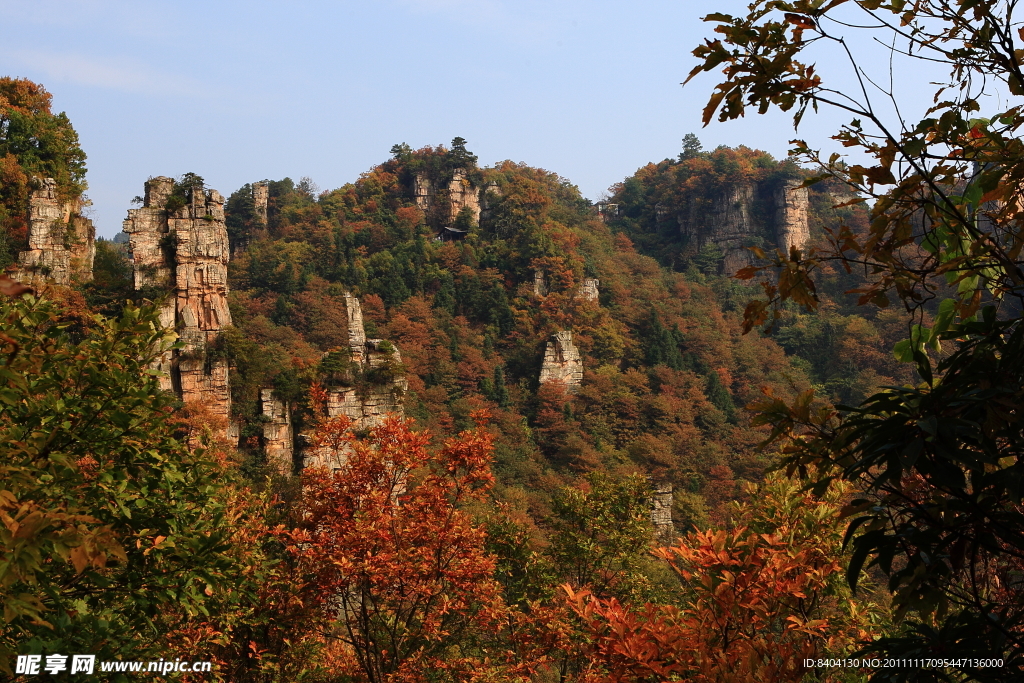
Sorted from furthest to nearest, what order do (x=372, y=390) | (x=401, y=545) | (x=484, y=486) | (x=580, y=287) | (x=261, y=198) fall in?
(x=261, y=198) < (x=580, y=287) < (x=372, y=390) < (x=484, y=486) < (x=401, y=545)

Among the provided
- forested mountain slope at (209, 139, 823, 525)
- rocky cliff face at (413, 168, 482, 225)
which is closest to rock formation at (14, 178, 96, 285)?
forested mountain slope at (209, 139, 823, 525)

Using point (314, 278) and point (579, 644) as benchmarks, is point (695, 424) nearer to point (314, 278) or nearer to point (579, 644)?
point (314, 278)

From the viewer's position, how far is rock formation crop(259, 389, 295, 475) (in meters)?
16.2

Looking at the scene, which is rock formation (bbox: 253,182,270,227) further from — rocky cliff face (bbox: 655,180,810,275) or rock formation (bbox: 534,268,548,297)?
rocky cliff face (bbox: 655,180,810,275)

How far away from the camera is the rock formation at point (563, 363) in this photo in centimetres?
2681

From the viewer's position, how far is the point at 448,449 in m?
5.38

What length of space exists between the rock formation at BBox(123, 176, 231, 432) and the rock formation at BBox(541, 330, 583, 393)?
493 inches

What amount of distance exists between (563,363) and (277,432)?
42.1 ft

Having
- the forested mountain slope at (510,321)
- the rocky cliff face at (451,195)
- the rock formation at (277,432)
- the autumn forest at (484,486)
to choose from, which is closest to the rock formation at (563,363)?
the forested mountain slope at (510,321)

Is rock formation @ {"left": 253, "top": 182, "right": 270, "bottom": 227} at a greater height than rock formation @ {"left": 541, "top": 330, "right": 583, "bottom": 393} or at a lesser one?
greater

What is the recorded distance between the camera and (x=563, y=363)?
27.2 metres

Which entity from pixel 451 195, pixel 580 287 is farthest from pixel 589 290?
pixel 451 195

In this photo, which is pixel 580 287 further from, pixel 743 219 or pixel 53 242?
pixel 53 242

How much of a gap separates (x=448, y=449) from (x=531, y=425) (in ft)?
65.5
